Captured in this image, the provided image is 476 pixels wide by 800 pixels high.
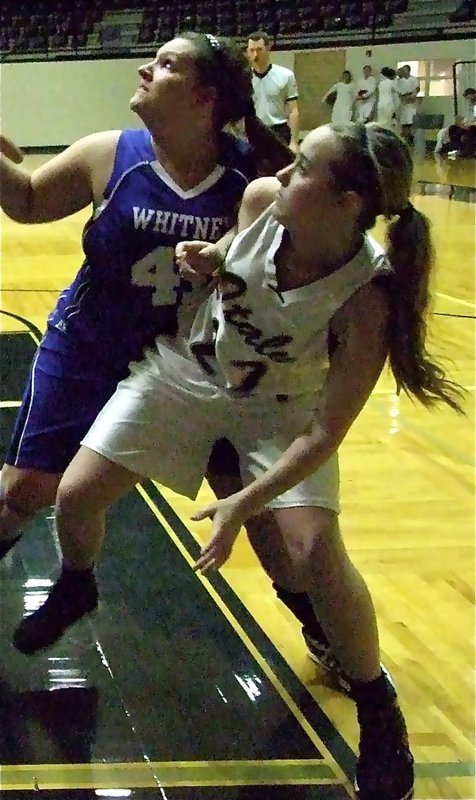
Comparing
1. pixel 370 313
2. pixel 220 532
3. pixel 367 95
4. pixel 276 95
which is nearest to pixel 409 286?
pixel 370 313

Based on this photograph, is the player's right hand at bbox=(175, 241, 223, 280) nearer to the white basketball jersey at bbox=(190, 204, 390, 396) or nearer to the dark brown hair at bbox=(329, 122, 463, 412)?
the white basketball jersey at bbox=(190, 204, 390, 396)

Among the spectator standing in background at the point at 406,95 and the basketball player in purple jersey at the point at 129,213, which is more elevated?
the basketball player in purple jersey at the point at 129,213

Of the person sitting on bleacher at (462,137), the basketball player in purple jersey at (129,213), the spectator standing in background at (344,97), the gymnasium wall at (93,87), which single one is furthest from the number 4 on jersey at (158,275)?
the person sitting on bleacher at (462,137)

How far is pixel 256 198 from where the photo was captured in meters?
1.73

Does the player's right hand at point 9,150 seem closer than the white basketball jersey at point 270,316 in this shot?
No

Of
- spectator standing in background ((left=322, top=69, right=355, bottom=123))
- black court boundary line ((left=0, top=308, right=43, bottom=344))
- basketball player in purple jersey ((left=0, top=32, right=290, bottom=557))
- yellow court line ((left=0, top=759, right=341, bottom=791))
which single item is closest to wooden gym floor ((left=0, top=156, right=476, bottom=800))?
yellow court line ((left=0, top=759, right=341, bottom=791))

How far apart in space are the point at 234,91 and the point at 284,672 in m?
1.10

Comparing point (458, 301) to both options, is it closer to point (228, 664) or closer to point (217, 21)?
point (228, 664)

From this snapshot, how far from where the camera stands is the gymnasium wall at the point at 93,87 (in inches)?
600

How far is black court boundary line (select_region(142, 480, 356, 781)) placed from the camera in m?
1.86

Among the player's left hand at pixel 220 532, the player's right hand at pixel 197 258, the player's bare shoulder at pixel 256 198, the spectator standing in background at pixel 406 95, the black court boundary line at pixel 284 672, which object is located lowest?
the spectator standing in background at pixel 406 95

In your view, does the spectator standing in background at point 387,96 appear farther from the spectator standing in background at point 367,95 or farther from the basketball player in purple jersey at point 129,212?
the basketball player in purple jersey at point 129,212

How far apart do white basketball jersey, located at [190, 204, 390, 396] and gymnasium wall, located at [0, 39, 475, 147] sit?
13882 mm

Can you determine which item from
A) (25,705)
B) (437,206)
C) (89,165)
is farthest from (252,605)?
(437,206)
